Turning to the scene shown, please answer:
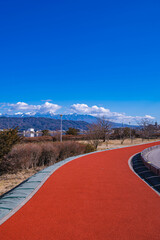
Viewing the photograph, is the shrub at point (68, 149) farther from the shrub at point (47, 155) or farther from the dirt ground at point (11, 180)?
the dirt ground at point (11, 180)

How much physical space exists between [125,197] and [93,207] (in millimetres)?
1372

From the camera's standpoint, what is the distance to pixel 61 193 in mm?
6570

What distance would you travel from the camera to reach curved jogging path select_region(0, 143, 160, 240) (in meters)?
3.95

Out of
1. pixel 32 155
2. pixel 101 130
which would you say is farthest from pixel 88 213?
pixel 101 130

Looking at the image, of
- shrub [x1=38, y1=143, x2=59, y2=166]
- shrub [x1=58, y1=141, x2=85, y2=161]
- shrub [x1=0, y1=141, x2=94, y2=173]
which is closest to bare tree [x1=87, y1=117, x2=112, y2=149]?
shrub [x1=58, y1=141, x2=85, y2=161]

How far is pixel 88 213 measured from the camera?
4.93 metres

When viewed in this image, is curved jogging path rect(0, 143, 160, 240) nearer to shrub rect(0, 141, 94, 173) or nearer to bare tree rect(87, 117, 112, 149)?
shrub rect(0, 141, 94, 173)

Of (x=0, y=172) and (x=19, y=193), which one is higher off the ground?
(x=19, y=193)

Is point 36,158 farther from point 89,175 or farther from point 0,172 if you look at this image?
point 89,175

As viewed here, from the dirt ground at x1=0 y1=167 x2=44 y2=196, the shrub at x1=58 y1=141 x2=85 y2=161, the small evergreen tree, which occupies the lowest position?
the dirt ground at x1=0 y1=167 x2=44 y2=196

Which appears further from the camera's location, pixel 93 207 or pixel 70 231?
pixel 93 207

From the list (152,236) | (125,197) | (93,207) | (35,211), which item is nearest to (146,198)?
(125,197)

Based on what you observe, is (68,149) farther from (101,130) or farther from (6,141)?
(101,130)

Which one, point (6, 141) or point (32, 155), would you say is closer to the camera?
point (6, 141)
